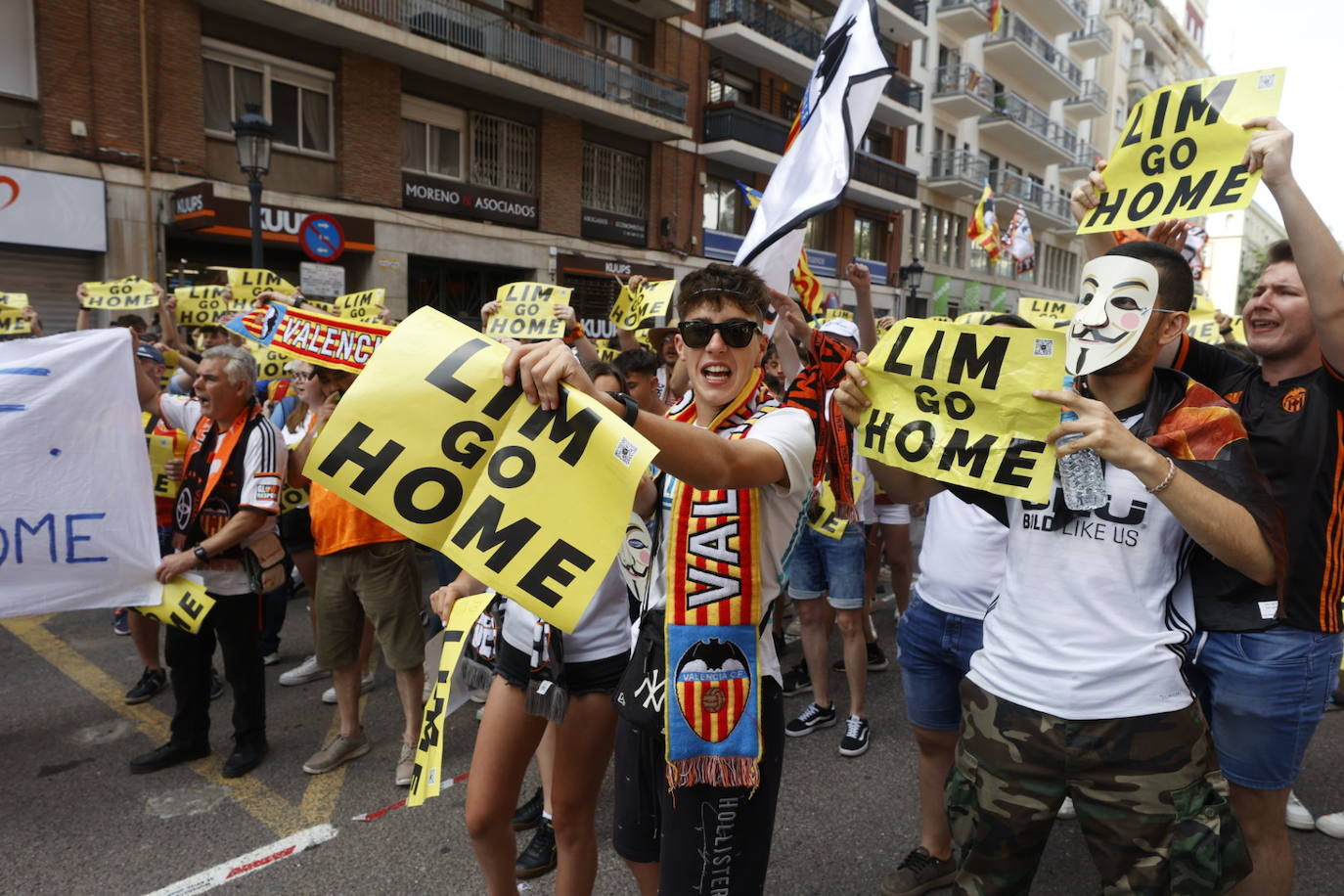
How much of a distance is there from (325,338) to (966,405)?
3.34 metres

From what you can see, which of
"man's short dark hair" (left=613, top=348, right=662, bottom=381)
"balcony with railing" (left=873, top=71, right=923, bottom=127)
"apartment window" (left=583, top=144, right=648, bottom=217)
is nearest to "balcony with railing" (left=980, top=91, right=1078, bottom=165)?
"balcony with railing" (left=873, top=71, right=923, bottom=127)

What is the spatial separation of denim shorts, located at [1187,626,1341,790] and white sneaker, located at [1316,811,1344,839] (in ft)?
5.20

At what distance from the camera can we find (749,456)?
1.87 meters

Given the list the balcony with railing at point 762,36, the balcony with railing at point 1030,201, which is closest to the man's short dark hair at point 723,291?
the balcony with railing at point 762,36

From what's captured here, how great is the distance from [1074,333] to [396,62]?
1602cm

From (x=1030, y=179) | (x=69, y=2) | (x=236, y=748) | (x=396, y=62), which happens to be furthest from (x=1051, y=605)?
(x=1030, y=179)

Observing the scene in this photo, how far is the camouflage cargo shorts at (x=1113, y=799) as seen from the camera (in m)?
1.82

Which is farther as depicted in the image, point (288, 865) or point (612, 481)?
point (288, 865)

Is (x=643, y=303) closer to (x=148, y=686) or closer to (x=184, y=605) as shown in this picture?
(x=184, y=605)

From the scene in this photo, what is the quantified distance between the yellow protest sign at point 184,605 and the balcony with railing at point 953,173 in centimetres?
3152

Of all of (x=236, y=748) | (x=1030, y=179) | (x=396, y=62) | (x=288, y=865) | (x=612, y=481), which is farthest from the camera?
(x=1030, y=179)

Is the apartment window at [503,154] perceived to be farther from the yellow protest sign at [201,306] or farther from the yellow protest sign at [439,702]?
the yellow protest sign at [439,702]

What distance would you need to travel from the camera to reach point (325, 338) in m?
4.15

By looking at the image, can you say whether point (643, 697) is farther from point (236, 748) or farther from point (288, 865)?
point (236, 748)
